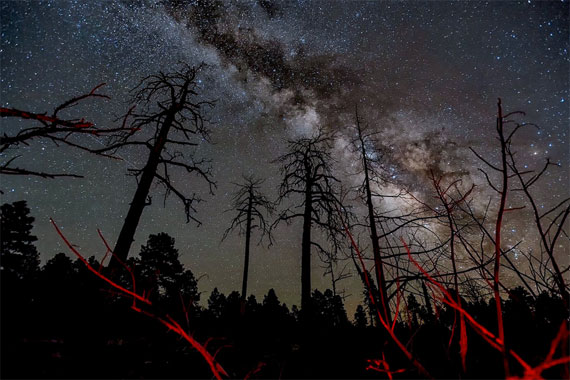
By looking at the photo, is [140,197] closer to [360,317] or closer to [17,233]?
[17,233]

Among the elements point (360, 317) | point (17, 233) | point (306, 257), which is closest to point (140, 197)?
point (306, 257)

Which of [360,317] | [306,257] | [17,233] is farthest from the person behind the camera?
[360,317]

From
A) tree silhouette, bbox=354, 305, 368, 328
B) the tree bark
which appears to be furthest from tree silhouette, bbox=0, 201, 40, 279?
tree silhouette, bbox=354, 305, 368, 328

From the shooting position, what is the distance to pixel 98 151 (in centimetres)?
151

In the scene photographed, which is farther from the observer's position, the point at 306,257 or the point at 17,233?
the point at 17,233

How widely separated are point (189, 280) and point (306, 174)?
23.6 metres

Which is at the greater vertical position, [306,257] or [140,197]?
[140,197]

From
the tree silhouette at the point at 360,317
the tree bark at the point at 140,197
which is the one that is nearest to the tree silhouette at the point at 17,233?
the tree bark at the point at 140,197

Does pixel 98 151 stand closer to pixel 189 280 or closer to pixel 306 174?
pixel 306 174

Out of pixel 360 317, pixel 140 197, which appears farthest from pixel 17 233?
pixel 360 317

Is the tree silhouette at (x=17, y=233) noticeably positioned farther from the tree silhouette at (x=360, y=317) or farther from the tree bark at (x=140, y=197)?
the tree silhouette at (x=360, y=317)

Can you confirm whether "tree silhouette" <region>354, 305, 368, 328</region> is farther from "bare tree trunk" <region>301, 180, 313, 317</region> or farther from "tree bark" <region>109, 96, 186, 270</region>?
"tree bark" <region>109, 96, 186, 270</region>

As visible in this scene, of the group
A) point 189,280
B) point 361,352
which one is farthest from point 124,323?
point 189,280

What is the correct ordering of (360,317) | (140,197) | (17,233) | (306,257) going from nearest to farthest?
(140,197), (306,257), (17,233), (360,317)
